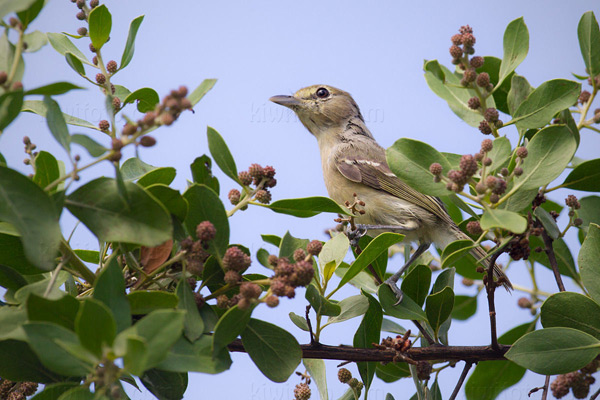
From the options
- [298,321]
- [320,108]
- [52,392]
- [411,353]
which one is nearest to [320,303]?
[298,321]

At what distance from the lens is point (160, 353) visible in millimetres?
1481

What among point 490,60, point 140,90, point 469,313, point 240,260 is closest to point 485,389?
point 469,313

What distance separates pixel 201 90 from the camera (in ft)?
6.89

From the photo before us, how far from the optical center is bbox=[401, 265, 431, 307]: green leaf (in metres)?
2.92

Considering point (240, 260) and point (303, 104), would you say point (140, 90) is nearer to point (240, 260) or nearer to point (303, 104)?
point (240, 260)

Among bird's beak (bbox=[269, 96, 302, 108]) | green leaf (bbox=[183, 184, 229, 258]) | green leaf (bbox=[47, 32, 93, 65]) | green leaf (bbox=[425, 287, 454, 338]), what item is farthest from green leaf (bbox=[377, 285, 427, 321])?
bird's beak (bbox=[269, 96, 302, 108])

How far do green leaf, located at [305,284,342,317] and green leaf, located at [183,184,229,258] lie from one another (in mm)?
575

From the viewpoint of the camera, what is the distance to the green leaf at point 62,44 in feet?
9.84

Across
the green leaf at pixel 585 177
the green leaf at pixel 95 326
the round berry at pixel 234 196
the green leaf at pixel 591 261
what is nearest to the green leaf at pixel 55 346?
the green leaf at pixel 95 326

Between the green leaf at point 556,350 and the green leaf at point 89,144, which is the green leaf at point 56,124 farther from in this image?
the green leaf at point 556,350

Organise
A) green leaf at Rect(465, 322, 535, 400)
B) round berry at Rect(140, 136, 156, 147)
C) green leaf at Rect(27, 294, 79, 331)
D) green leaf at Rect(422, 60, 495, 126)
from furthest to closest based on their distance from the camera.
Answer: green leaf at Rect(465, 322, 535, 400)
green leaf at Rect(422, 60, 495, 126)
round berry at Rect(140, 136, 156, 147)
green leaf at Rect(27, 294, 79, 331)

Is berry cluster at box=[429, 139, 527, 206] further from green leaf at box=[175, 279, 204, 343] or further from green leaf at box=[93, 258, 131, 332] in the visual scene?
green leaf at box=[93, 258, 131, 332]

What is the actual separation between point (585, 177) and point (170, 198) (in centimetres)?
209

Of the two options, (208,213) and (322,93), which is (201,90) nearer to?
(208,213)
